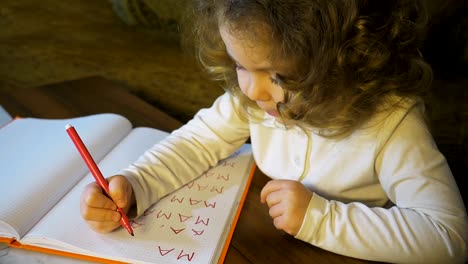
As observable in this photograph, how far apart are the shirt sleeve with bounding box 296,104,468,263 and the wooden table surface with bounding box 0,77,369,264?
0.09ft

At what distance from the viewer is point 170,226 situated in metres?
0.52

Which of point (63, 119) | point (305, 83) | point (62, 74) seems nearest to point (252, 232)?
point (305, 83)

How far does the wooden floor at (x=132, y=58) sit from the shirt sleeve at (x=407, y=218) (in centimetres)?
47

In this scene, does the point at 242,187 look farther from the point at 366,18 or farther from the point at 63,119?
the point at 63,119

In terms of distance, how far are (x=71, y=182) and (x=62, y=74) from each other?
874 millimetres

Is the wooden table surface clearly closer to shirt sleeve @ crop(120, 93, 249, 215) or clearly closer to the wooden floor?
shirt sleeve @ crop(120, 93, 249, 215)

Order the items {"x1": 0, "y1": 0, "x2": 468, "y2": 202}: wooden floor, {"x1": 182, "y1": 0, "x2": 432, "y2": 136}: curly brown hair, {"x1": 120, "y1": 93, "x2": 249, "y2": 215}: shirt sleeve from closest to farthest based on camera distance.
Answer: {"x1": 182, "y1": 0, "x2": 432, "y2": 136}: curly brown hair
{"x1": 120, "y1": 93, "x2": 249, "y2": 215}: shirt sleeve
{"x1": 0, "y1": 0, "x2": 468, "y2": 202}: wooden floor

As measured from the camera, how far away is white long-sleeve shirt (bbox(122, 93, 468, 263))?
0.46 metres

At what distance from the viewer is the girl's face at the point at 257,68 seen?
1.45ft

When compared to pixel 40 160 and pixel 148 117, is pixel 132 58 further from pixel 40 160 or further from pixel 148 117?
pixel 40 160

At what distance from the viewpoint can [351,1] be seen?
16.6 inches

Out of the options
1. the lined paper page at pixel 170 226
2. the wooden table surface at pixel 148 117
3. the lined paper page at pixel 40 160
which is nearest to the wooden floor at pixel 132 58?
the wooden table surface at pixel 148 117

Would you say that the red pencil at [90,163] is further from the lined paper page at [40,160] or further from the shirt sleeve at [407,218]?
the shirt sleeve at [407,218]

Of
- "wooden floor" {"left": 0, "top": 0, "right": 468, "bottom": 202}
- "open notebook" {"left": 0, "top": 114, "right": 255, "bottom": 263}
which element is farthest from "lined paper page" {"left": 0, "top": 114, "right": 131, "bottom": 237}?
"wooden floor" {"left": 0, "top": 0, "right": 468, "bottom": 202}
